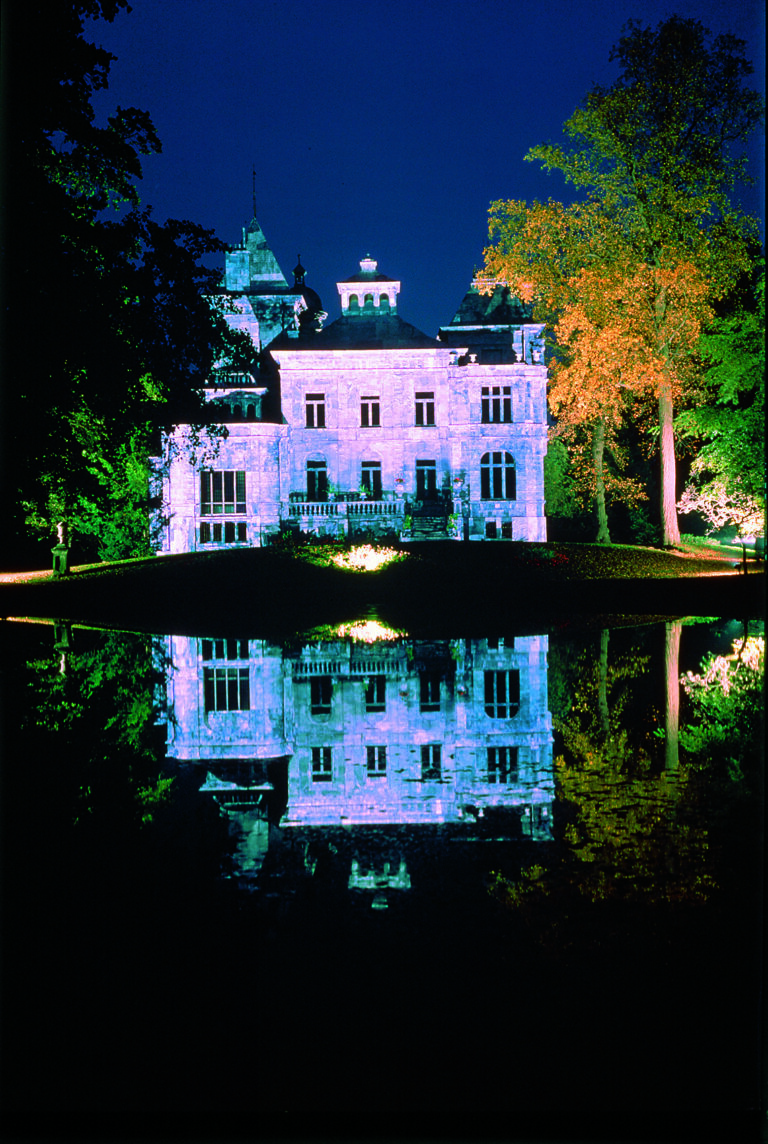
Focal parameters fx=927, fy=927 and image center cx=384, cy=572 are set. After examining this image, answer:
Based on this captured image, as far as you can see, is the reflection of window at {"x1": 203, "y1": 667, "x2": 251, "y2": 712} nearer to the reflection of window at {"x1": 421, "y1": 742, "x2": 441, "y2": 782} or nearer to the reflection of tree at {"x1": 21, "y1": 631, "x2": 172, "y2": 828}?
the reflection of tree at {"x1": 21, "y1": 631, "x2": 172, "y2": 828}

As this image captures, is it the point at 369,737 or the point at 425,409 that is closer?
the point at 369,737

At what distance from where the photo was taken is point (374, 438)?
128 ft

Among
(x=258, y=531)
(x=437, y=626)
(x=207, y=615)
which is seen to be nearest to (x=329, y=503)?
(x=258, y=531)

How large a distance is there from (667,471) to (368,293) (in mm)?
16218

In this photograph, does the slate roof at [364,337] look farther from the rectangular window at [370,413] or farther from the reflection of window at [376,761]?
the reflection of window at [376,761]

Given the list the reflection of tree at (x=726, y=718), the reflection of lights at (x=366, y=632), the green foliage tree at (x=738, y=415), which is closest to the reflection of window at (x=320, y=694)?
the reflection of tree at (x=726, y=718)

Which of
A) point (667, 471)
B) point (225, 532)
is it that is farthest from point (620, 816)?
point (225, 532)

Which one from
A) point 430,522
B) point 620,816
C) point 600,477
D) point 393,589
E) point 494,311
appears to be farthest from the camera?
point 600,477

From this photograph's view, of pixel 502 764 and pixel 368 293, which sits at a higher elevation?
pixel 368 293

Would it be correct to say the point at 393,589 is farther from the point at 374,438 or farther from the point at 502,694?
the point at 374,438

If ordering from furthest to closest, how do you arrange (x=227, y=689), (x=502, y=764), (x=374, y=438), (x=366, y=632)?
(x=374, y=438) < (x=366, y=632) < (x=227, y=689) < (x=502, y=764)

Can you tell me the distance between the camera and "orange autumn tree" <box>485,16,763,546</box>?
27531 mm

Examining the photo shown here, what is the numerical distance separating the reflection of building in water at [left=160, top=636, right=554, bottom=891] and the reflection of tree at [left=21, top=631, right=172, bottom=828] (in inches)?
13.1

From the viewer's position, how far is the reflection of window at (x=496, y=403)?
39.8 meters
